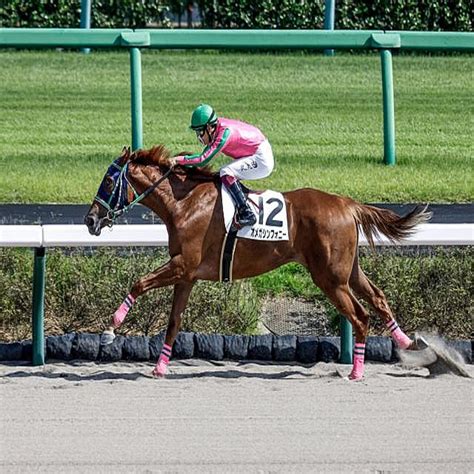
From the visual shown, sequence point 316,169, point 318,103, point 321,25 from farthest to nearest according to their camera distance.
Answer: point 321,25 < point 318,103 < point 316,169

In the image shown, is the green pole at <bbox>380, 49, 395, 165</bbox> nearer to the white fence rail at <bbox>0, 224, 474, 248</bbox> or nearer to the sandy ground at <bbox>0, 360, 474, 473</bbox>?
the white fence rail at <bbox>0, 224, 474, 248</bbox>

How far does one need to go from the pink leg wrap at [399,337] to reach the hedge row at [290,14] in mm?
16203

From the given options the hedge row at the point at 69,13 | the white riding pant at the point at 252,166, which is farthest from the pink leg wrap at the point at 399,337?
the hedge row at the point at 69,13

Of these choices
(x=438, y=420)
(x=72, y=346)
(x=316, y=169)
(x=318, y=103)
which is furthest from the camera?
(x=318, y=103)

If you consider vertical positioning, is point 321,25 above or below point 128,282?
above

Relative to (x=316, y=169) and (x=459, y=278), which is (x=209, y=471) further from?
(x=316, y=169)

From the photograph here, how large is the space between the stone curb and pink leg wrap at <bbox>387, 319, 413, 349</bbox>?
50 cm

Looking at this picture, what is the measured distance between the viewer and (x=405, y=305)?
30.3 ft

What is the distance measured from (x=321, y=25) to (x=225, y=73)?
491 cm

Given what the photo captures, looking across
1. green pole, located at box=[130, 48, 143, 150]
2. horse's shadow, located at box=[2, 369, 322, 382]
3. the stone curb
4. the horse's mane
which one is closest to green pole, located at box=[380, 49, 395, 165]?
green pole, located at box=[130, 48, 143, 150]

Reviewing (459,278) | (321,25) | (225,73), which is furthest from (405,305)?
(321,25)

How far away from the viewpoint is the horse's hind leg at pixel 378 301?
8.20 m

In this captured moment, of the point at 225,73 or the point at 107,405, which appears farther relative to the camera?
the point at 225,73

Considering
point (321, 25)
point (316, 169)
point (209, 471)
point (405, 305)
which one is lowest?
point (209, 471)
